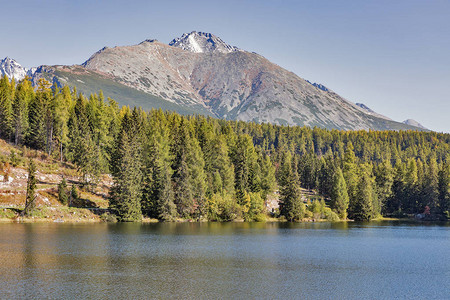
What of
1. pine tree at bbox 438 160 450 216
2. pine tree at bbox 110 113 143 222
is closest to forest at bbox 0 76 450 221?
pine tree at bbox 110 113 143 222

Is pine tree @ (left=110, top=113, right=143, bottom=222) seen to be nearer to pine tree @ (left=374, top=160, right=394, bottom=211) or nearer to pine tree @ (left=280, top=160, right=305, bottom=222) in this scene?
pine tree @ (left=280, top=160, right=305, bottom=222)

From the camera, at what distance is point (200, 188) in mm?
121250

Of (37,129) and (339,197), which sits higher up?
(37,129)

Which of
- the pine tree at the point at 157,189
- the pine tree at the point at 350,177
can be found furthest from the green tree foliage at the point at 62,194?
the pine tree at the point at 350,177

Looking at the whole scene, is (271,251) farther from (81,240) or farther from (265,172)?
(265,172)

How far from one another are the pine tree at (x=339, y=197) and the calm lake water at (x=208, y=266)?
66.0 metres

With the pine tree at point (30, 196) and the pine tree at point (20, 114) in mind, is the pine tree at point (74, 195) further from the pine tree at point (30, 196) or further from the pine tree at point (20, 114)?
the pine tree at point (20, 114)

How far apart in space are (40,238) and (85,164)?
155 feet

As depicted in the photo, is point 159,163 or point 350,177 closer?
point 159,163

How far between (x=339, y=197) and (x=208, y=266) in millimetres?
104392

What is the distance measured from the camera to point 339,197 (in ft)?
488

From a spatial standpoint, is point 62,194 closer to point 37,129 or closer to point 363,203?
point 37,129

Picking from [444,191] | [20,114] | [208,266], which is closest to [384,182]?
[444,191]

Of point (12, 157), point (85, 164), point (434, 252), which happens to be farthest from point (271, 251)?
point (12, 157)
